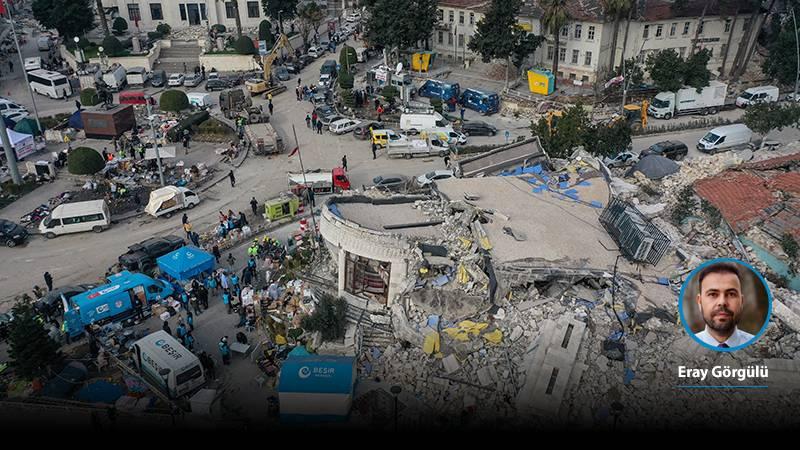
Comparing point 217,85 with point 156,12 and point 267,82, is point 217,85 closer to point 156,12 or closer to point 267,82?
point 267,82

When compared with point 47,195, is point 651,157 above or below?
above

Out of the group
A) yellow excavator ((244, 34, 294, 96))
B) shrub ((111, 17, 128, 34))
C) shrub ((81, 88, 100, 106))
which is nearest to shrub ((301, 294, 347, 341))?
yellow excavator ((244, 34, 294, 96))

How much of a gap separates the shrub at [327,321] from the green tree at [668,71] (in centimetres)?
3171

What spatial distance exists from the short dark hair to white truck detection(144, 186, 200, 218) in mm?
26656

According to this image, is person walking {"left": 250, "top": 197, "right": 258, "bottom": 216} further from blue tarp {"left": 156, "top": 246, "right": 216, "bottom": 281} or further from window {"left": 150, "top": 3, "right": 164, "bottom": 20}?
window {"left": 150, "top": 3, "right": 164, "bottom": 20}

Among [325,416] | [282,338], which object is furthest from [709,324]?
[282,338]

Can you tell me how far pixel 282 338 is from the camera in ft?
79.5

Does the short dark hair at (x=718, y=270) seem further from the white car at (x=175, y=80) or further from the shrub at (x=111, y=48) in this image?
the shrub at (x=111, y=48)

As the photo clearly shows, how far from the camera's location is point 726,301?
15.2 m

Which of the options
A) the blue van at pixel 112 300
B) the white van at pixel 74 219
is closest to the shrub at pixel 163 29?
the white van at pixel 74 219

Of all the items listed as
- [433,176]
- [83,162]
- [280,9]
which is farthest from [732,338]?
[280,9]

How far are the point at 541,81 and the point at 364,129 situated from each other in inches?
565

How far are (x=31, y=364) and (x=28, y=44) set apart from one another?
5784 cm

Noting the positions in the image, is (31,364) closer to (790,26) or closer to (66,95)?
(66,95)
